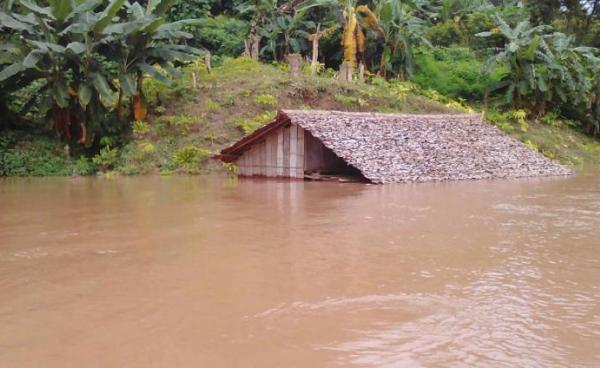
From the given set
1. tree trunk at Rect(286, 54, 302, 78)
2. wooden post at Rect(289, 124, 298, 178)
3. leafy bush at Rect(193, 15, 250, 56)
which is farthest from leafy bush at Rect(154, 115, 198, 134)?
leafy bush at Rect(193, 15, 250, 56)

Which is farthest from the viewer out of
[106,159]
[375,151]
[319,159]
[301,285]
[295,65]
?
[295,65]

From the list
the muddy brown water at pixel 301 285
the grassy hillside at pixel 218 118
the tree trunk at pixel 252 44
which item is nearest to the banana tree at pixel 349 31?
the grassy hillside at pixel 218 118

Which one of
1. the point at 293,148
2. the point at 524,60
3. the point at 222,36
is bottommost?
the point at 293,148

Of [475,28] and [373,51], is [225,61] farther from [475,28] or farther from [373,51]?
[475,28]


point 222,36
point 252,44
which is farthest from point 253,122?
point 222,36

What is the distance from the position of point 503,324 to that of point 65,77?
14.4m

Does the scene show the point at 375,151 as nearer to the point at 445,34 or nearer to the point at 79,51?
the point at 79,51

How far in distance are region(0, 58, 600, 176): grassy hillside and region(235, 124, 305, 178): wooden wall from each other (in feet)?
6.54

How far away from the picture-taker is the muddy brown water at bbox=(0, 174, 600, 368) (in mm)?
3834

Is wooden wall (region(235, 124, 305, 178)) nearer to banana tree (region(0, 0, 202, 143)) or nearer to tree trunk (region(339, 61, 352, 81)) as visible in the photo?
banana tree (region(0, 0, 202, 143))

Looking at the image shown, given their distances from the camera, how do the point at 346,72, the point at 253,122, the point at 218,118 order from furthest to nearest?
the point at 346,72 < the point at 218,118 < the point at 253,122

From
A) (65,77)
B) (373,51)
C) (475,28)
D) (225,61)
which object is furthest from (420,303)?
(475,28)

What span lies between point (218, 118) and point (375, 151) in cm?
594

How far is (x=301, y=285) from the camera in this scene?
5.23 metres
